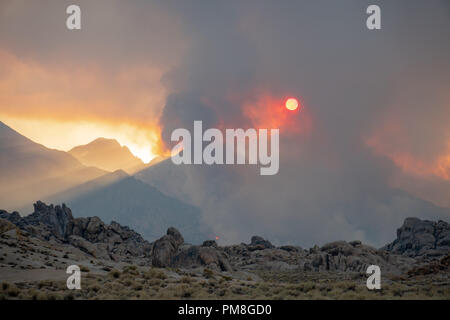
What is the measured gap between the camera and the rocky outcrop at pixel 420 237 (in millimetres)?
145500

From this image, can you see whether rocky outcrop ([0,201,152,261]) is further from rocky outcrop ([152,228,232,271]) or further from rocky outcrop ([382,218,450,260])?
rocky outcrop ([382,218,450,260])

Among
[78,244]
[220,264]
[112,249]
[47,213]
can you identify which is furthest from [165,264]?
[47,213]

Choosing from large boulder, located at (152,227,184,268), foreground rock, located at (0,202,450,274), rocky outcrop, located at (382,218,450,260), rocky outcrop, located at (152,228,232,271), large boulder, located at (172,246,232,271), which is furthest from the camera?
rocky outcrop, located at (382,218,450,260)

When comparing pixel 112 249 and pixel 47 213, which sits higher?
pixel 47 213

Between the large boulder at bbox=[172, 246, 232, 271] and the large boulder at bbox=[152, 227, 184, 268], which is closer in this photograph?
the large boulder at bbox=[172, 246, 232, 271]

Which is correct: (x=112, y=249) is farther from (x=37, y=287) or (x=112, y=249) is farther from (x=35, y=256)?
(x=37, y=287)

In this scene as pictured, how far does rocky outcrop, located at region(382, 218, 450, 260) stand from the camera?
14550 cm

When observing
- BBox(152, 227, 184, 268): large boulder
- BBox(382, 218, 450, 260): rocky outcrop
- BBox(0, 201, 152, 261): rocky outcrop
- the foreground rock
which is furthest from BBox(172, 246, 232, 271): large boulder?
BBox(382, 218, 450, 260): rocky outcrop

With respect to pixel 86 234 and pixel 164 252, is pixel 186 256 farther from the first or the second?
pixel 86 234

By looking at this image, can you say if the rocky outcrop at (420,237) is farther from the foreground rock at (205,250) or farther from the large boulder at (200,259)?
the large boulder at (200,259)

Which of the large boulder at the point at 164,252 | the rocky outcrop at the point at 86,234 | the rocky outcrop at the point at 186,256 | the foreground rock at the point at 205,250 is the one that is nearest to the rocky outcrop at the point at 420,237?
the foreground rock at the point at 205,250
